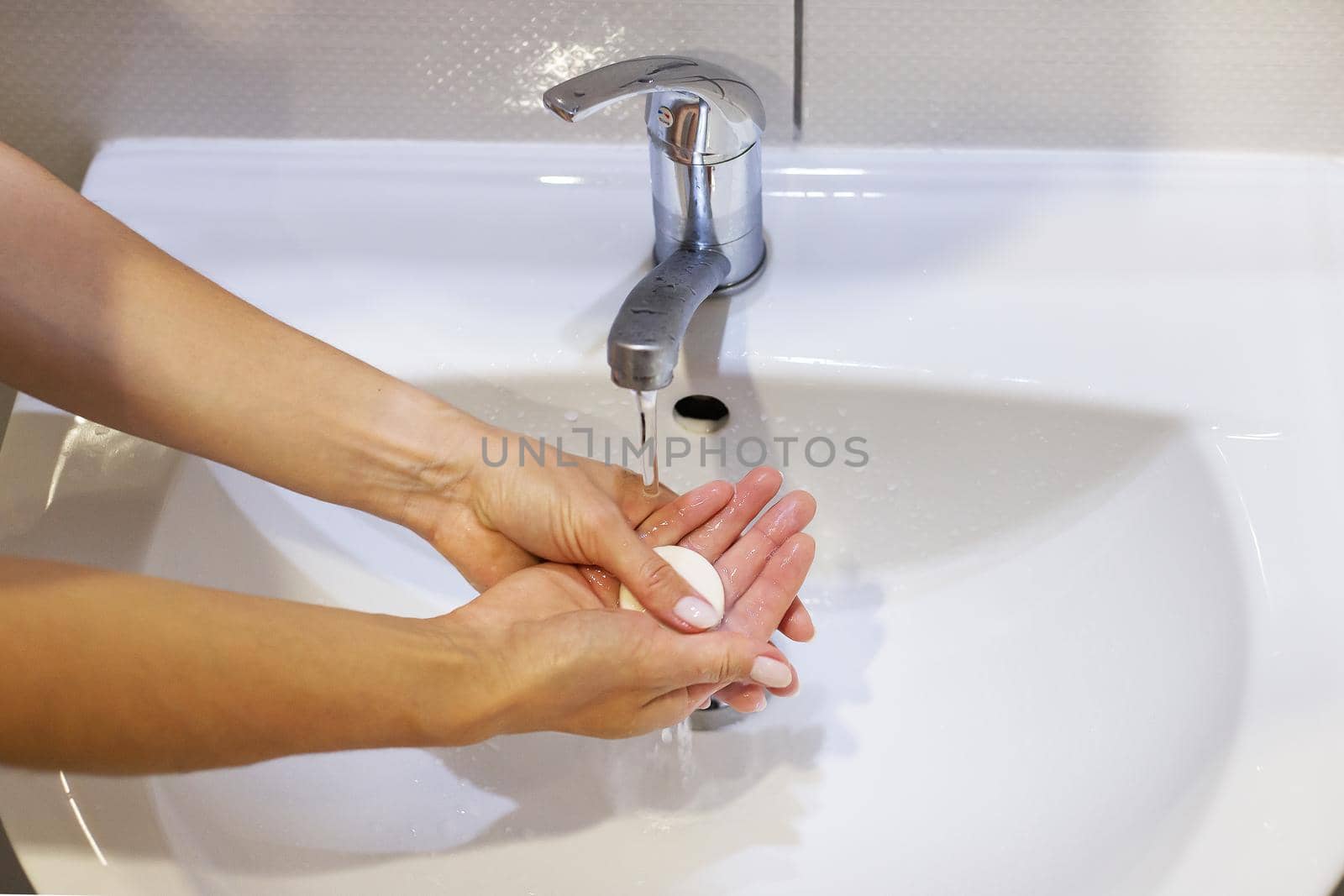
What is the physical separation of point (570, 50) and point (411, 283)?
5.9 inches

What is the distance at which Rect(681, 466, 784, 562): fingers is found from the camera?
1.88 ft

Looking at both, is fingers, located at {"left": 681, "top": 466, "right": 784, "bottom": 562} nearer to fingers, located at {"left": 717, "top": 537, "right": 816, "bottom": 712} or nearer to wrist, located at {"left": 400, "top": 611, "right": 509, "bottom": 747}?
fingers, located at {"left": 717, "top": 537, "right": 816, "bottom": 712}

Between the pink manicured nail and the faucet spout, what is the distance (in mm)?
127

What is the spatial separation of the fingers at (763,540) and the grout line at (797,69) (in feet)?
0.69

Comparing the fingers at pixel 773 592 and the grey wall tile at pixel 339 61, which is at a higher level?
the grey wall tile at pixel 339 61

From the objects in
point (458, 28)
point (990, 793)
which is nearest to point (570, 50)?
point (458, 28)

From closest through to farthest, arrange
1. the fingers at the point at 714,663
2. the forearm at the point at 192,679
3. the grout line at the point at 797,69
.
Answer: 1. the forearm at the point at 192,679
2. the fingers at the point at 714,663
3. the grout line at the point at 797,69

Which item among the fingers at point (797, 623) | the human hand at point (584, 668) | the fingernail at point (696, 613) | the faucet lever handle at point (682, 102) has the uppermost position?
the faucet lever handle at point (682, 102)

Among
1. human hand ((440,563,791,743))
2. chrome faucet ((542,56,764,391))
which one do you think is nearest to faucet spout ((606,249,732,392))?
chrome faucet ((542,56,764,391))

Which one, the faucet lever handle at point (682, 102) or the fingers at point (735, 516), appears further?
the fingers at point (735, 516)

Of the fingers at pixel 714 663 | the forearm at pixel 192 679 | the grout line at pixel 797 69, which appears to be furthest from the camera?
the grout line at pixel 797 69

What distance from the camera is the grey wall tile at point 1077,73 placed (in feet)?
1.92

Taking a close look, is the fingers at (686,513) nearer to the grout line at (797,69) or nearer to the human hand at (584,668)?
the human hand at (584,668)

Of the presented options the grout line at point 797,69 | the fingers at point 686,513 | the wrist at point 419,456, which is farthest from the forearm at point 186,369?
the grout line at point 797,69
